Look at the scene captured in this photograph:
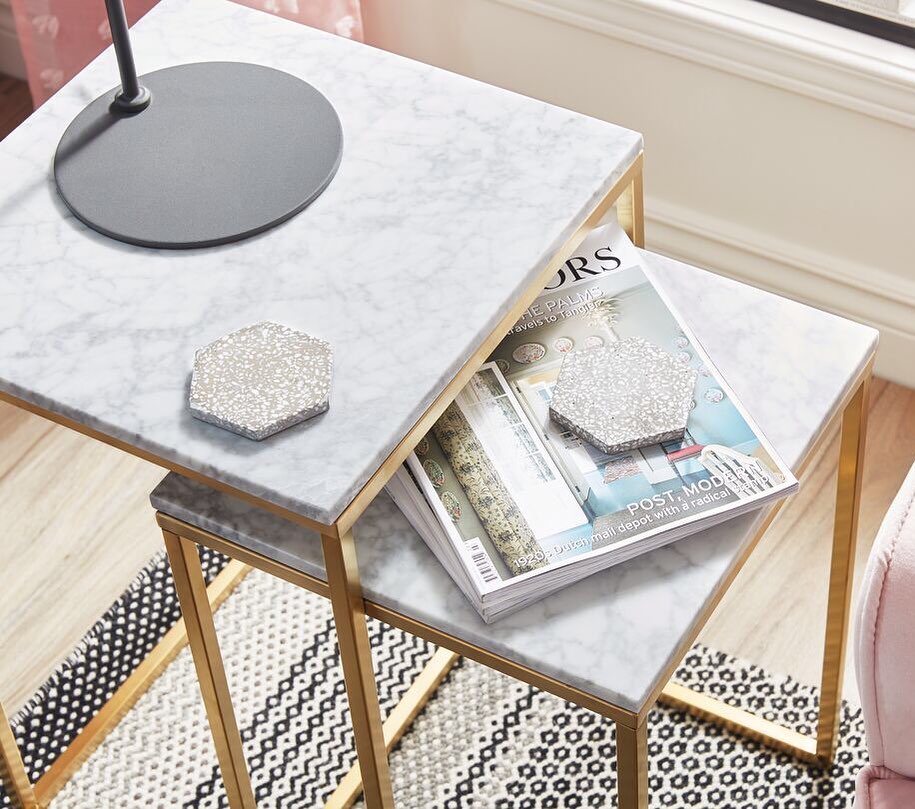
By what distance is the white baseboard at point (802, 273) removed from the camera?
1.76 metres

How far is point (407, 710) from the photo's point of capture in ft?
4.83

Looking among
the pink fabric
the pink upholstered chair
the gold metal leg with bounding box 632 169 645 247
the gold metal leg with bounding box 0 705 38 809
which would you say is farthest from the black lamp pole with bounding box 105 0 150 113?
the pink fabric

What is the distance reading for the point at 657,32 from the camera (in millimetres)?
1702

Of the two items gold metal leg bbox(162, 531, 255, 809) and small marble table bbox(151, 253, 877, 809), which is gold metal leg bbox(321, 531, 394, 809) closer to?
small marble table bbox(151, 253, 877, 809)

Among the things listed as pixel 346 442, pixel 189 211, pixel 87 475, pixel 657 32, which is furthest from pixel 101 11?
pixel 346 442

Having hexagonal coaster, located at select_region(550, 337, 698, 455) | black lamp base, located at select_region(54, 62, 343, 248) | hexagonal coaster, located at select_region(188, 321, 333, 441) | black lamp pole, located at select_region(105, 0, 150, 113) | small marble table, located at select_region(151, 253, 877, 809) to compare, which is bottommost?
small marble table, located at select_region(151, 253, 877, 809)

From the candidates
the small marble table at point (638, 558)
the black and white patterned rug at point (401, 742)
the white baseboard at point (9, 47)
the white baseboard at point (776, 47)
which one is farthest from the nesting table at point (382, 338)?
the white baseboard at point (9, 47)

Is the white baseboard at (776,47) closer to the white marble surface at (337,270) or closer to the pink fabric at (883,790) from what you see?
the white marble surface at (337,270)

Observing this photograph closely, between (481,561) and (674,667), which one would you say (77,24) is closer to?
(481,561)

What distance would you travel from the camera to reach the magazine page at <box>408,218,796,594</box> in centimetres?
99

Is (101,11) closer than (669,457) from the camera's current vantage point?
No

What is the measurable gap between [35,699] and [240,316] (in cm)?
68

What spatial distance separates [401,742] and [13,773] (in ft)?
1.28

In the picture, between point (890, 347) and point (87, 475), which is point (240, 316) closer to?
point (87, 475)
